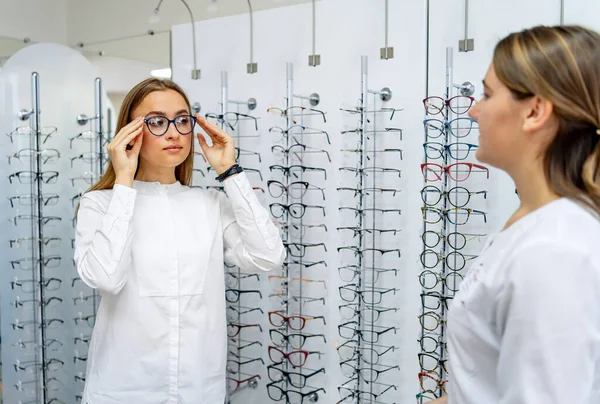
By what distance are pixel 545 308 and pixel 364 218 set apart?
1591 mm

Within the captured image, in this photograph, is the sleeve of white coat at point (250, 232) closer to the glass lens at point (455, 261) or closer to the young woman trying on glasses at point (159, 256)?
the young woman trying on glasses at point (159, 256)

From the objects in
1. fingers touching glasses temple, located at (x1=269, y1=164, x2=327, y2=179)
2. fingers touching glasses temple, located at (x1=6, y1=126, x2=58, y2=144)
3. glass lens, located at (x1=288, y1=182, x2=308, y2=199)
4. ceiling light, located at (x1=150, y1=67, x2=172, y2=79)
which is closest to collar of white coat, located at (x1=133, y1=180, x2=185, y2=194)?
fingers touching glasses temple, located at (x1=269, y1=164, x2=327, y2=179)

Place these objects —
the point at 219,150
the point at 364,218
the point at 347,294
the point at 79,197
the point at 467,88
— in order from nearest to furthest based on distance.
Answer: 1. the point at 219,150
2. the point at 467,88
3. the point at 364,218
4. the point at 347,294
5. the point at 79,197

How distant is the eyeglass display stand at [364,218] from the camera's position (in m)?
2.43

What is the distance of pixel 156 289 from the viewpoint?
1.86 m

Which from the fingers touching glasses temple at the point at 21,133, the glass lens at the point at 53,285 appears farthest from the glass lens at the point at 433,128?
the glass lens at the point at 53,285

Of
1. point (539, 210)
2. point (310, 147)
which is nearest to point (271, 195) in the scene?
point (310, 147)

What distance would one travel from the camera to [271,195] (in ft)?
Answer: 9.07

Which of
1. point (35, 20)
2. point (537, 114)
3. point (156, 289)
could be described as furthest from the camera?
point (35, 20)

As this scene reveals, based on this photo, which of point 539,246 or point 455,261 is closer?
point 539,246

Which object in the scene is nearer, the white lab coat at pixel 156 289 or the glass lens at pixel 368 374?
the white lab coat at pixel 156 289

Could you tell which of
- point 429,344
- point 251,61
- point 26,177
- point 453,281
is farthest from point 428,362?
point 26,177

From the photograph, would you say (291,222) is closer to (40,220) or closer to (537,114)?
(40,220)

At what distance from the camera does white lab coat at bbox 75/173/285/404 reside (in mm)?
1800
